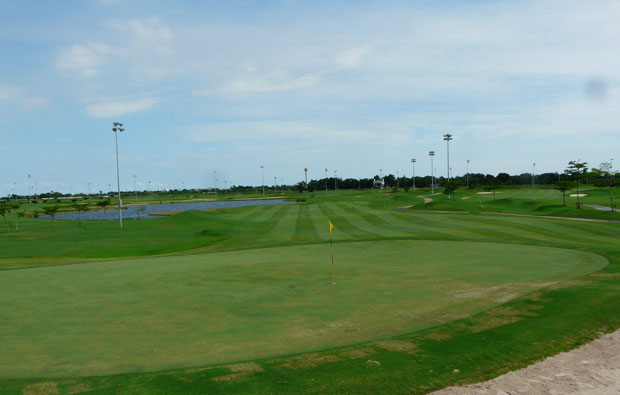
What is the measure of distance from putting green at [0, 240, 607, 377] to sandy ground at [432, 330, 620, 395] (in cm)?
234

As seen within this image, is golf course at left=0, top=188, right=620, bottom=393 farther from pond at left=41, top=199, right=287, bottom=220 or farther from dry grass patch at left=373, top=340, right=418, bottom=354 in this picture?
pond at left=41, top=199, right=287, bottom=220

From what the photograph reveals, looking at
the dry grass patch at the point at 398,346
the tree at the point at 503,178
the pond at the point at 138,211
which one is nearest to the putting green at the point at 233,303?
the dry grass patch at the point at 398,346

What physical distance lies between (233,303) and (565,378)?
7186 millimetres

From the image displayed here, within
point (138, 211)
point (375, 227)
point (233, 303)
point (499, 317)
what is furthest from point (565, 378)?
point (138, 211)

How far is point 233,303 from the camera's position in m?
10.4

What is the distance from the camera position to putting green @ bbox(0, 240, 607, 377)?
7305 millimetres

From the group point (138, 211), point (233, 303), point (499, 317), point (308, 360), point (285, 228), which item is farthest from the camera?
point (138, 211)

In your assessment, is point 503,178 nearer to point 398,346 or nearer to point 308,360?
point 398,346

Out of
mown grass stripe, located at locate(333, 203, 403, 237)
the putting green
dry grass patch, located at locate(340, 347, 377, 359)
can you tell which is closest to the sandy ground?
dry grass patch, located at locate(340, 347, 377, 359)

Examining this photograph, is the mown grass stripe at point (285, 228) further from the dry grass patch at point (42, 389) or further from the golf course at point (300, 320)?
the dry grass patch at point (42, 389)

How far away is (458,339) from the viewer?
752cm

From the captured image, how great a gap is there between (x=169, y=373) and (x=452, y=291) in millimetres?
7727

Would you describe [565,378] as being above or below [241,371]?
below

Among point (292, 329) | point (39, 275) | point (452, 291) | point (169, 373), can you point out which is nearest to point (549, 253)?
point (452, 291)
